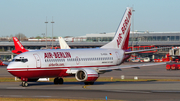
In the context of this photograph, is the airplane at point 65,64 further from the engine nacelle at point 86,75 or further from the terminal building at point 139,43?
the terminal building at point 139,43

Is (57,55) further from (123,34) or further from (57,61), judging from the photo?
(123,34)

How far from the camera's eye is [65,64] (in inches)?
1373

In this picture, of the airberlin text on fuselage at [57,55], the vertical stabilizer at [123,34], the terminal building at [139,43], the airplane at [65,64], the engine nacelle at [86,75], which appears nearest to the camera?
the airplane at [65,64]

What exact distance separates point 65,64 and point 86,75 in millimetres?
3248

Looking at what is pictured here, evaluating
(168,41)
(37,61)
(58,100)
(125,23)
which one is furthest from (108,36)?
(58,100)

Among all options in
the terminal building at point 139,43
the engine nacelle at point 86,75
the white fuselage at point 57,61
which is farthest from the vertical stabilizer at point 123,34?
the terminal building at point 139,43

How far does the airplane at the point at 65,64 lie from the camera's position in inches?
1266

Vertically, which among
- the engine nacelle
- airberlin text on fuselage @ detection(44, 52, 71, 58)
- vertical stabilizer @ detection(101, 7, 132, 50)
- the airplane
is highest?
vertical stabilizer @ detection(101, 7, 132, 50)

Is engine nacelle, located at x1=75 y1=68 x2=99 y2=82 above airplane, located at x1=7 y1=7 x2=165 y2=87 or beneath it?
beneath

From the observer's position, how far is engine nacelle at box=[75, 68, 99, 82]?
33.1 meters

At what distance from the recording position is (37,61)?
3278 cm

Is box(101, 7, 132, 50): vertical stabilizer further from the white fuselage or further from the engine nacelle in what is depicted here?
the engine nacelle

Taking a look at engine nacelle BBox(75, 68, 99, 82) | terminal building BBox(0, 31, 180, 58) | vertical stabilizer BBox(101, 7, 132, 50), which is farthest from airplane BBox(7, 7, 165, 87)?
terminal building BBox(0, 31, 180, 58)

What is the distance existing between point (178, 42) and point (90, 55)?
115 meters
